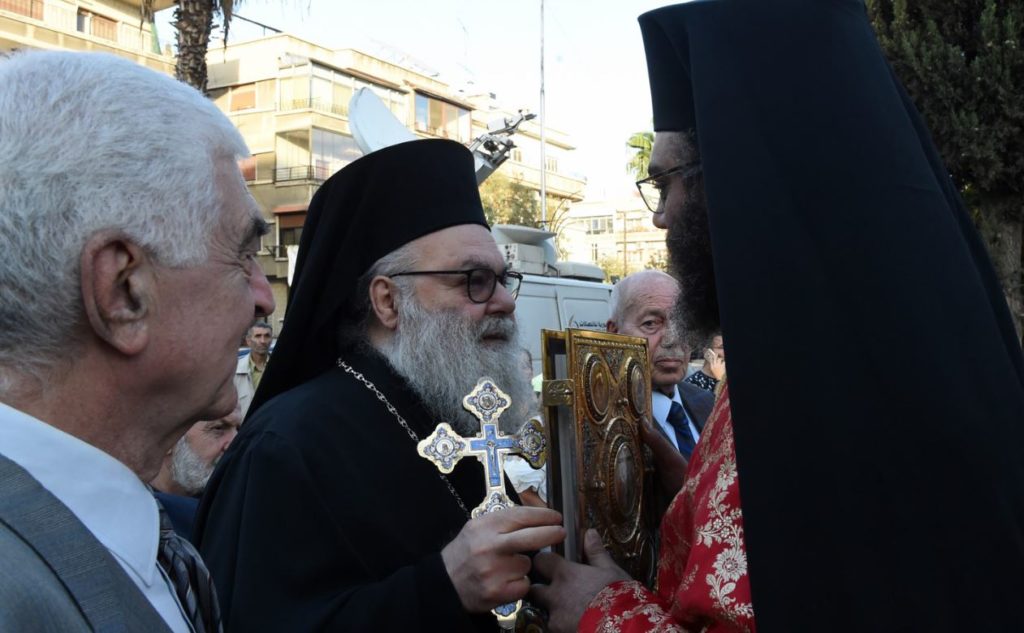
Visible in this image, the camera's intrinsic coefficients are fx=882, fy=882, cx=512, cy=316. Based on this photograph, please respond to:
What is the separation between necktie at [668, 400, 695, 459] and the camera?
16.8 ft

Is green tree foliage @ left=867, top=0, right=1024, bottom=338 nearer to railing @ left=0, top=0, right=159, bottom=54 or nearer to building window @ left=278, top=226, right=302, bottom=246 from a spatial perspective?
railing @ left=0, top=0, right=159, bottom=54

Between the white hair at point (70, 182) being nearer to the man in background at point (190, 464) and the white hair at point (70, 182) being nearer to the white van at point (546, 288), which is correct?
the man in background at point (190, 464)

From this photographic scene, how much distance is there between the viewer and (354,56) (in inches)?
1656

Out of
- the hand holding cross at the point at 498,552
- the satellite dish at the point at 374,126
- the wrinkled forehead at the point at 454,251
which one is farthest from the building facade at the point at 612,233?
the hand holding cross at the point at 498,552

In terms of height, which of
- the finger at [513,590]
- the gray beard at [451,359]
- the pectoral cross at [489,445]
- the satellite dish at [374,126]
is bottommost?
the finger at [513,590]

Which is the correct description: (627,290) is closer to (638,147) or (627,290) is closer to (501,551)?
(501,551)

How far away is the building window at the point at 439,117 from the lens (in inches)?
1790

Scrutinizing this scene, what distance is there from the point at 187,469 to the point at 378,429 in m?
1.86

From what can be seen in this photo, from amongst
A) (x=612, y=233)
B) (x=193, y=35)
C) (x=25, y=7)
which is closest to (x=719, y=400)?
(x=193, y=35)

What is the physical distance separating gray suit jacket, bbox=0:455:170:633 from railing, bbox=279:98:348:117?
39.4 meters

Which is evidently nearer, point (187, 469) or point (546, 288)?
point (187, 469)

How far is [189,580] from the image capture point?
158 centimetres

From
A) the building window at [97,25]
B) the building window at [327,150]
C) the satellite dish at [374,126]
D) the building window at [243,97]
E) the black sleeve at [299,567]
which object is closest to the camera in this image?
the black sleeve at [299,567]

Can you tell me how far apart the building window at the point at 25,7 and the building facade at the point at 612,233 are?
32392 millimetres
